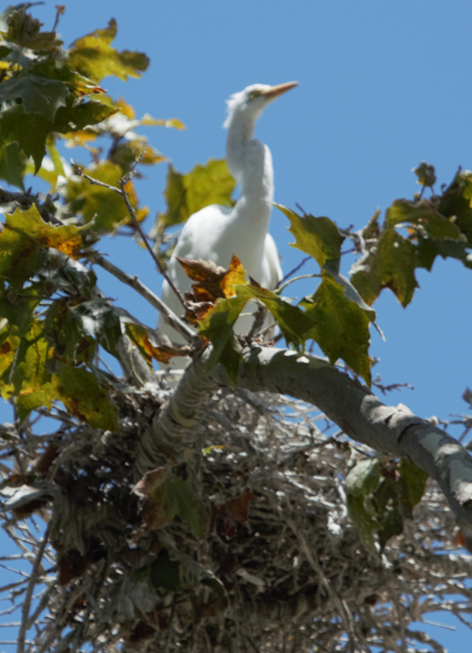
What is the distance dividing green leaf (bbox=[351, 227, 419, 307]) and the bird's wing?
4.16 ft

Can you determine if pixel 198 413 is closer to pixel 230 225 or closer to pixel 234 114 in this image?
pixel 230 225

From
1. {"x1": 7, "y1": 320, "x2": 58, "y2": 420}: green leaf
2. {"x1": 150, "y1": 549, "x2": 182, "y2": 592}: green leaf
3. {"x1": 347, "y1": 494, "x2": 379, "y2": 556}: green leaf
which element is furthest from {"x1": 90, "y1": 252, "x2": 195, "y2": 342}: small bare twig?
{"x1": 150, "y1": 549, "x2": 182, "y2": 592}: green leaf

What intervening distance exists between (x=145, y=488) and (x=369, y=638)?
67 cm

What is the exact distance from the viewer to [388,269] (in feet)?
2.91

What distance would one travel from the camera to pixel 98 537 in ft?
3.86

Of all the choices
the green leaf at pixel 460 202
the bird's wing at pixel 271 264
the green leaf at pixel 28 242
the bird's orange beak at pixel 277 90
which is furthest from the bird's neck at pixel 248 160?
the green leaf at pixel 28 242

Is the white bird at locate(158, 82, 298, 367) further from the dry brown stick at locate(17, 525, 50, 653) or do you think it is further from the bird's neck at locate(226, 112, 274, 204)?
the dry brown stick at locate(17, 525, 50, 653)

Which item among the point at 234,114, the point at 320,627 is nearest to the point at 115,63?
the point at 320,627

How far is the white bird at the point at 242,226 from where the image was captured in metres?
1.97

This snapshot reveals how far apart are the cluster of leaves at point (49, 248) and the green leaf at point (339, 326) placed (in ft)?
0.72

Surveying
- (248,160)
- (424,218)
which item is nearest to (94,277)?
(424,218)

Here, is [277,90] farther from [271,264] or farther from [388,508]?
[388,508]

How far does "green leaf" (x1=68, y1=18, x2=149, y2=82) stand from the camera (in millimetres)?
941

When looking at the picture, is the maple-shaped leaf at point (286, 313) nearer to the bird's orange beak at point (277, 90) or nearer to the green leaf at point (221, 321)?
the green leaf at point (221, 321)
